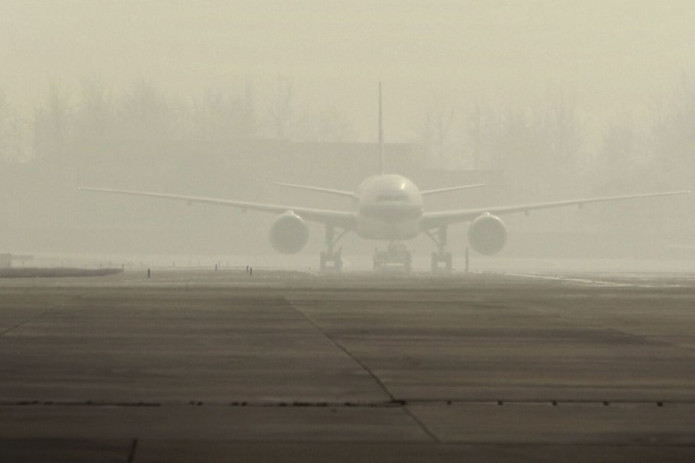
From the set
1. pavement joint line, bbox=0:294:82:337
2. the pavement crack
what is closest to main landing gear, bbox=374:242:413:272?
pavement joint line, bbox=0:294:82:337

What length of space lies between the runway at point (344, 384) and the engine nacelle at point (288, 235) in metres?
40.8

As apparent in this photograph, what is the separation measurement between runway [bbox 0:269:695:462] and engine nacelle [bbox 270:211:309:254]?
134ft

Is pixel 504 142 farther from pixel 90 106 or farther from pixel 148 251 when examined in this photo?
pixel 148 251

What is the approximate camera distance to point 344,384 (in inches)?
508

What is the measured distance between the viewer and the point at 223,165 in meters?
148

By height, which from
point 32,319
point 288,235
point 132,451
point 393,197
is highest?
point 393,197

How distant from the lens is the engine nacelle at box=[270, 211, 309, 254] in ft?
215

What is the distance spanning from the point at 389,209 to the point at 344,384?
2084 inches

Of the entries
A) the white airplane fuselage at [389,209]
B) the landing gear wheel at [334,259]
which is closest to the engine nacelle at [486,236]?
the white airplane fuselage at [389,209]

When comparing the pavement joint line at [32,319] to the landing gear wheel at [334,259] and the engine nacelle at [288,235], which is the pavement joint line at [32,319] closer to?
the engine nacelle at [288,235]

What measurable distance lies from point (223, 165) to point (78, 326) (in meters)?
128

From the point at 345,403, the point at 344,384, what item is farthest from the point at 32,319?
the point at 345,403

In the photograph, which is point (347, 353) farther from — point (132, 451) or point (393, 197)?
point (393, 197)

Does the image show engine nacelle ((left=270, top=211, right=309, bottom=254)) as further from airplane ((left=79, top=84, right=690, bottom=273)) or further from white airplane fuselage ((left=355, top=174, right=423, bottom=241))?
white airplane fuselage ((left=355, top=174, right=423, bottom=241))
